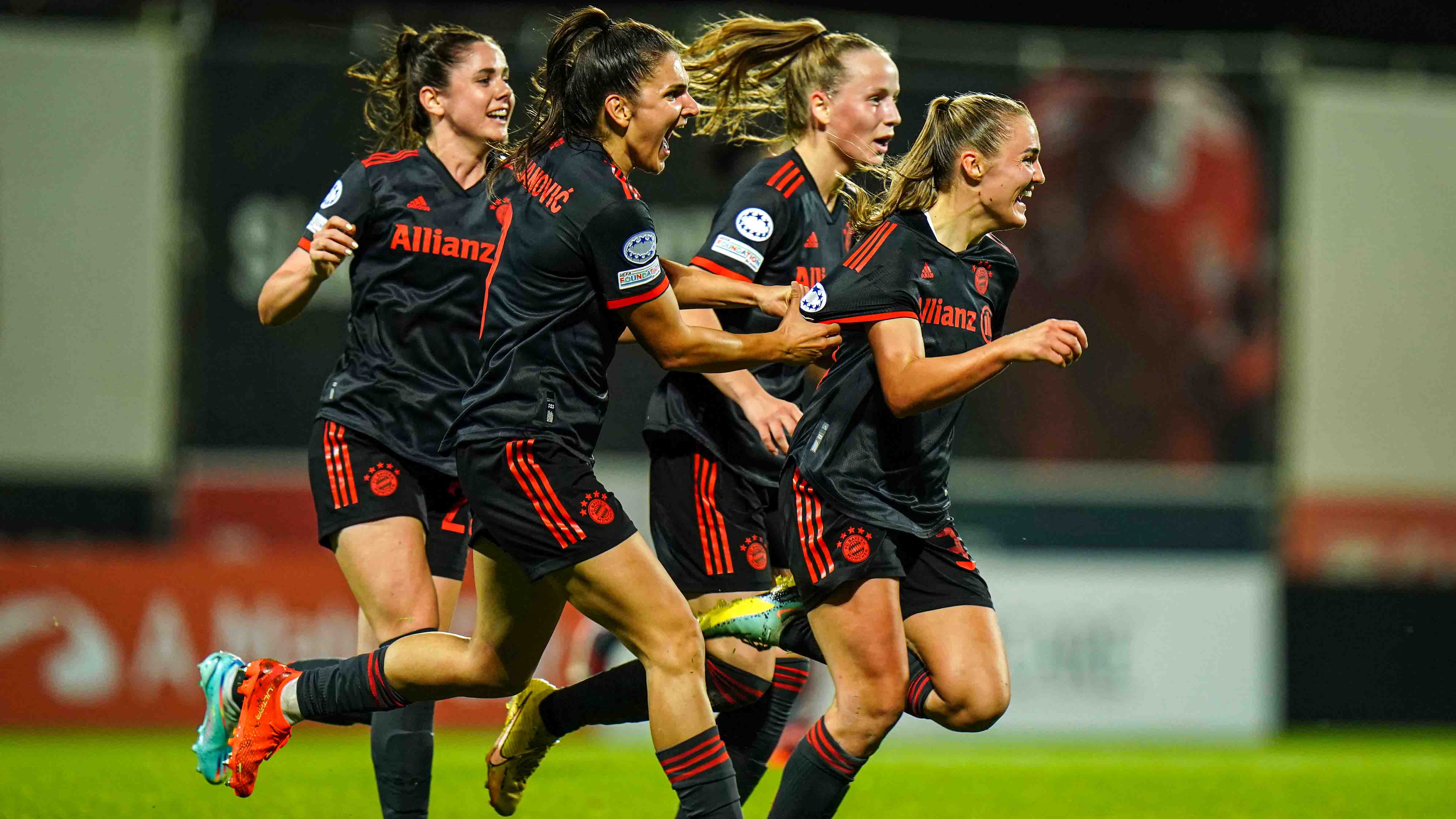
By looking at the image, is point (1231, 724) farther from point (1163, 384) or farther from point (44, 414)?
point (44, 414)

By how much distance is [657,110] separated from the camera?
4.02m

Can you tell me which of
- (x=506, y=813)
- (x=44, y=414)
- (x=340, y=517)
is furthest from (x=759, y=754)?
(x=44, y=414)

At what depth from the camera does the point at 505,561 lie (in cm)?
401

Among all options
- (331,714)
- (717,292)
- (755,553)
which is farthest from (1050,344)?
(331,714)

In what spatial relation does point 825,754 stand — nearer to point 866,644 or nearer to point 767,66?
point 866,644

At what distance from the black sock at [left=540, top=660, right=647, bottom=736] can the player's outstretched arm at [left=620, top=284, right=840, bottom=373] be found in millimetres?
1034

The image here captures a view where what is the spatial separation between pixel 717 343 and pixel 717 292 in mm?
480

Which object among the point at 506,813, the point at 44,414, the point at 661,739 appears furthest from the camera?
the point at 44,414

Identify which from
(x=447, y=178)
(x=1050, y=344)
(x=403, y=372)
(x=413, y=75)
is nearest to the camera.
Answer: (x=1050, y=344)

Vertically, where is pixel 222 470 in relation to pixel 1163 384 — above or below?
below

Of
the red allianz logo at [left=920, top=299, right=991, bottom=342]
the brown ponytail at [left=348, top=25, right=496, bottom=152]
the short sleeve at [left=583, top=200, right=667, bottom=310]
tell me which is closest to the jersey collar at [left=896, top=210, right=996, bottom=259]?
A: the red allianz logo at [left=920, top=299, right=991, bottom=342]

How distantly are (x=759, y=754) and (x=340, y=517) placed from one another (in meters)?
1.40

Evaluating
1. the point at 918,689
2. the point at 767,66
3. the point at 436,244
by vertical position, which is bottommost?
the point at 918,689

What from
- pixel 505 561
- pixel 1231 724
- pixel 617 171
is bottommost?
pixel 1231 724
